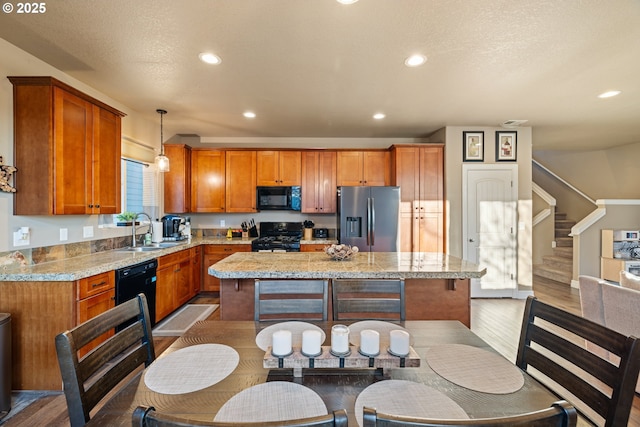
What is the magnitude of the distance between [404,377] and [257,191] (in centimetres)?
402

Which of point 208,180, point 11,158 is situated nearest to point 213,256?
point 208,180

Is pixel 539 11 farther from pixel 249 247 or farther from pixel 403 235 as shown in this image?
pixel 249 247

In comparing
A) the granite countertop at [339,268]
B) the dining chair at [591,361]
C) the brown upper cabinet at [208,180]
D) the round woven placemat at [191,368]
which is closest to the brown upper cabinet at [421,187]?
the granite countertop at [339,268]

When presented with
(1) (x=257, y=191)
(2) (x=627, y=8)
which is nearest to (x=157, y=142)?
(1) (x=257, y=191)

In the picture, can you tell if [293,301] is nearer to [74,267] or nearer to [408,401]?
[408,401]

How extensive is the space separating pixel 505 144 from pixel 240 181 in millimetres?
4102

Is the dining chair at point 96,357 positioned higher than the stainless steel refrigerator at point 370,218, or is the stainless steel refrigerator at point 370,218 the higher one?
the stainless steel refrigerator at point 370,218

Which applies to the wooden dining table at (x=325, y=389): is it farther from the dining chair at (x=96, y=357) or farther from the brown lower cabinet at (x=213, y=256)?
the brown lower cabinet at (x=213, y=256)

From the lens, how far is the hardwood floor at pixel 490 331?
184cm

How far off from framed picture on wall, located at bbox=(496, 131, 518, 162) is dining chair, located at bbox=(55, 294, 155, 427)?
4.83 m

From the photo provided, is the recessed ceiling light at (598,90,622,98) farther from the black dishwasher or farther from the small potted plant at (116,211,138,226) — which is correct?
the small potted plant at (116,211,138,226)

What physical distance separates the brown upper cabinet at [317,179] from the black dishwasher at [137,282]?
2375 mm

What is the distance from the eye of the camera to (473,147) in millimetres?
4379

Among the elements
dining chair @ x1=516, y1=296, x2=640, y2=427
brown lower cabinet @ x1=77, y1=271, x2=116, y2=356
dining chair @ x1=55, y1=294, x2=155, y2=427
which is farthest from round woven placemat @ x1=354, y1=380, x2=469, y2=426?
brown lower cabinet @ x1=77, y1=271, x2=116, y2=356
